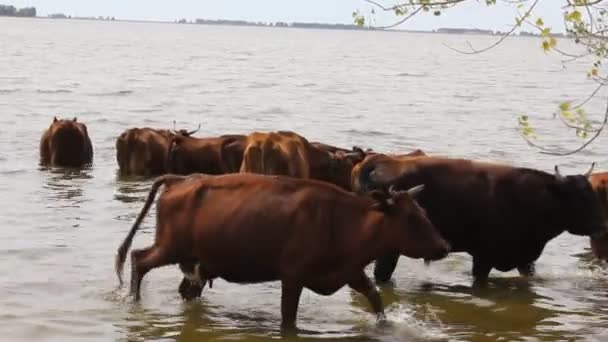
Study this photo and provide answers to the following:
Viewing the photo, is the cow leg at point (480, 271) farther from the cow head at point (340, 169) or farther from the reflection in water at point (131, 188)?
the reflection in water at point (131, 188)

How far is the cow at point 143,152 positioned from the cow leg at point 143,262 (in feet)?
29.5

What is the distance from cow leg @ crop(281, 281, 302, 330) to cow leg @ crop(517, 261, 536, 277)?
332 centimetres

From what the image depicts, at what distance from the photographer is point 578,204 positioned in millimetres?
11781

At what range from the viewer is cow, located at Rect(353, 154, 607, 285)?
11.6 meters

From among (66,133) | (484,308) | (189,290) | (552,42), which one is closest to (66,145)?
(66,133)

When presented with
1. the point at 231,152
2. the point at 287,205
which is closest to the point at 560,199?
the point at 287,205

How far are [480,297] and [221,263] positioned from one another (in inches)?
118

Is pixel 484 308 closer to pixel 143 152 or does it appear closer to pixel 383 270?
pixel 383 270

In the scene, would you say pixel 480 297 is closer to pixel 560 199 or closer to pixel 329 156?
pixel 560 199

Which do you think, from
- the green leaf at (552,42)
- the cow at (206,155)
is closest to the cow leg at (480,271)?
the green leaf at (552,42)

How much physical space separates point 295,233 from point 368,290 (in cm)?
95

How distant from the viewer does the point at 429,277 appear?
40.6 feet

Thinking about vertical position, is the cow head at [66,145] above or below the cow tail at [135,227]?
below

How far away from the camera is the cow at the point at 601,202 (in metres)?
13.0
